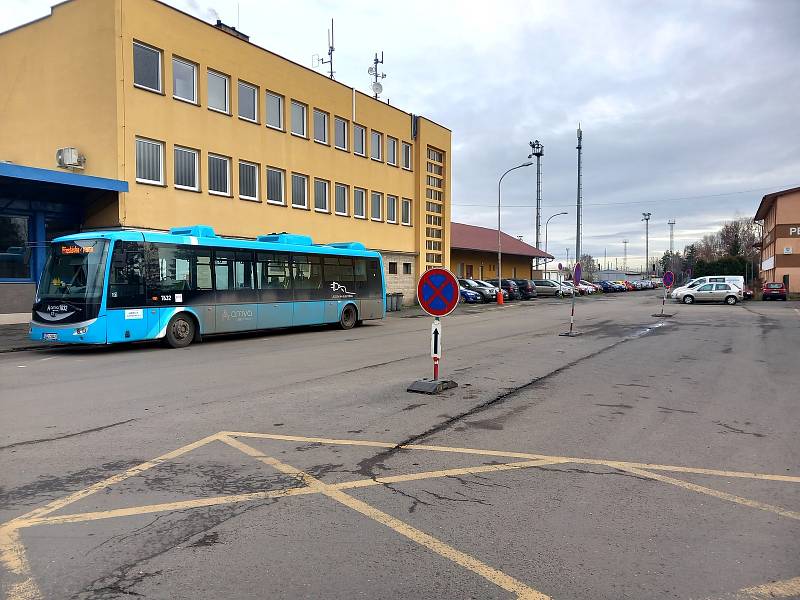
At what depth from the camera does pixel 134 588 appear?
125 inches

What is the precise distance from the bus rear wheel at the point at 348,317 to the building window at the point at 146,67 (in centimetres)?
1036

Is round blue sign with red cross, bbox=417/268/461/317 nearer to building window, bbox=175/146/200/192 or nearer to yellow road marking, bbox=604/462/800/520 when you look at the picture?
yellow road marking, bbox=604/462/800/520

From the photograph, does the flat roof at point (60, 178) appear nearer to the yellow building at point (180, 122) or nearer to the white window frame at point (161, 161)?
the yellow building at point (180, 122)

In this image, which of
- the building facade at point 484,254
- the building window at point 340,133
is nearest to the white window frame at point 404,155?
the building window at point 340,133

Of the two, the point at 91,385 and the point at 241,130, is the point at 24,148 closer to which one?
the point at 241,130

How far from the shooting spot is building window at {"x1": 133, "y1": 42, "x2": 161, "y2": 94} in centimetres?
2119

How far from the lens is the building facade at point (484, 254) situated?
5312cm

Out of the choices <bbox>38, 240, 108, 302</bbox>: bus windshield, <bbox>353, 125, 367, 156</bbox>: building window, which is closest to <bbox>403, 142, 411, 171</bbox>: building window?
<bbox>353, 125, 367, 156</bbox>: building window

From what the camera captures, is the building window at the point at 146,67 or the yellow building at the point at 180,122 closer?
the yellow building at the point at 180,122

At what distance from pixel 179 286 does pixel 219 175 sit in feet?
34.5

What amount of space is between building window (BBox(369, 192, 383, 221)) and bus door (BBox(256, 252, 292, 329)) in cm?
1609

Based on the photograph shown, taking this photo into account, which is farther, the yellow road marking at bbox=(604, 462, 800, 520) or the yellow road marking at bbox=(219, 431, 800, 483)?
the yellow road marking at bbox=(219, 431, 800, 483)

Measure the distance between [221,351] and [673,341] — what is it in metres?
12.2

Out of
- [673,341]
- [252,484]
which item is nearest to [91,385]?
[252,484]
